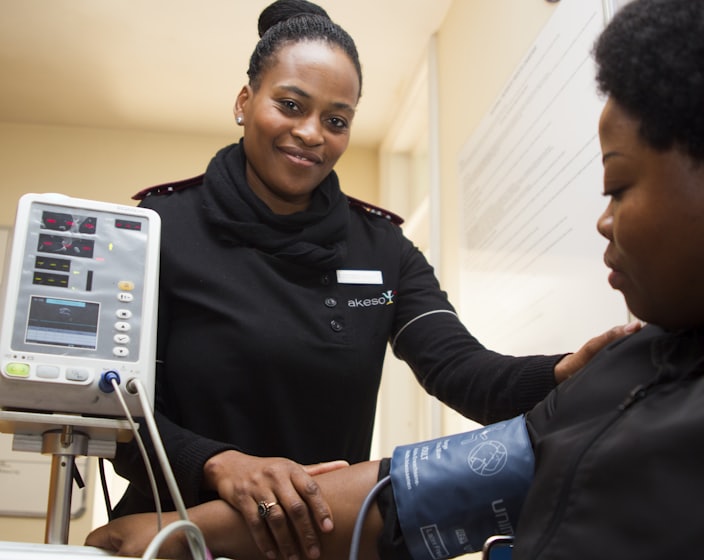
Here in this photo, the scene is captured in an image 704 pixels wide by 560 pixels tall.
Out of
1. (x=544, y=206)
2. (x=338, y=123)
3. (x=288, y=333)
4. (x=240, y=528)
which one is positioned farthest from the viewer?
(x=544, y=206)

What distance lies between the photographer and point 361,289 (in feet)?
4.41

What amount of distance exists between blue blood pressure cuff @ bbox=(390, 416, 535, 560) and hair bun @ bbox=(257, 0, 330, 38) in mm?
908

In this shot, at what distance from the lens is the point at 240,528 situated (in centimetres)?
95

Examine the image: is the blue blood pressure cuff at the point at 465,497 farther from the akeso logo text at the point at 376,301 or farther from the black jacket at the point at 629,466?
the akeso logo text at the point at 376,301

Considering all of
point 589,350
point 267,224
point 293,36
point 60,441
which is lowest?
point 60,441

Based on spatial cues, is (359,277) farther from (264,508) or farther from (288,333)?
(264,508)

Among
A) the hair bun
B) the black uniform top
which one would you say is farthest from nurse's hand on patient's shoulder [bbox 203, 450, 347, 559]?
the hair bun

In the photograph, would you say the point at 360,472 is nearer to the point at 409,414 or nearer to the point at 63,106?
the point at 409,414

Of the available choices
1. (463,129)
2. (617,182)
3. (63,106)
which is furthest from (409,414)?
(617,182)

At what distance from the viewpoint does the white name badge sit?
134 centimetres

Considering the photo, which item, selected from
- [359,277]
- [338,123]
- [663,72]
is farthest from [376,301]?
[663,72]

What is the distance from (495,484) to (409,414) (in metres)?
2.82

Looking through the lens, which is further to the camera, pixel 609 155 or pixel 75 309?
pixel 75 309

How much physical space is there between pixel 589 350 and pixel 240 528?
470 millimetres
